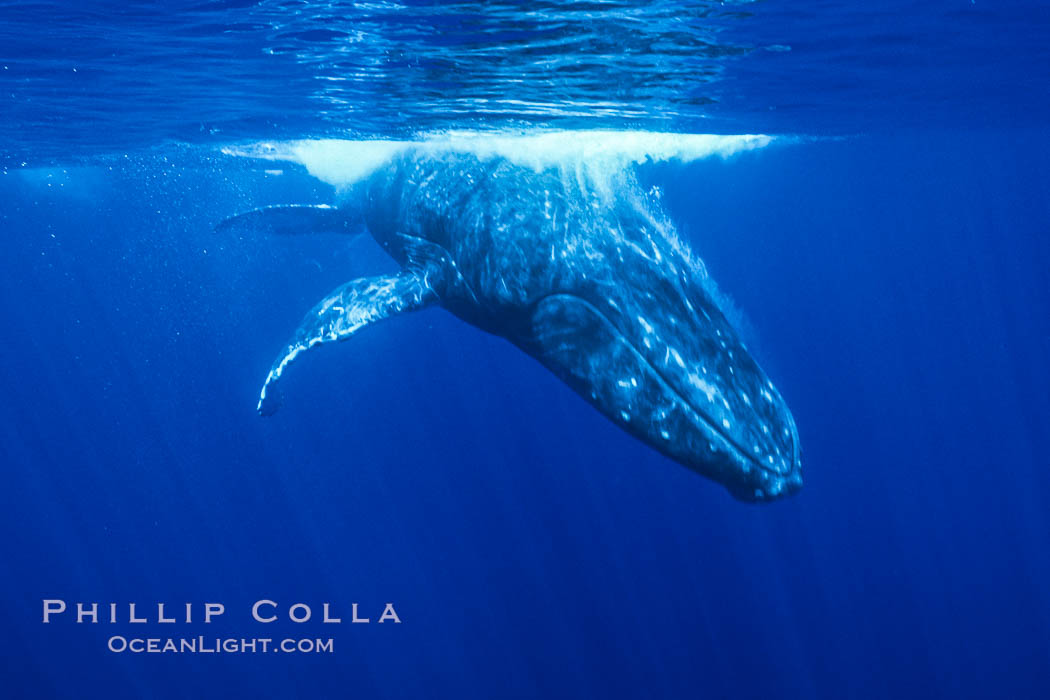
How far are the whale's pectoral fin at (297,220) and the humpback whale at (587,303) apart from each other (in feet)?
14.2

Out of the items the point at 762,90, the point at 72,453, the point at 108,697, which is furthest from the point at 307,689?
the point at 72,453

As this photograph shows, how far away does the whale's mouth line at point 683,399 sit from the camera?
17.8 feet

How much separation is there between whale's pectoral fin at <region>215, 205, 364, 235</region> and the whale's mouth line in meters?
10.1

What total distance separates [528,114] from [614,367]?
1053 cm

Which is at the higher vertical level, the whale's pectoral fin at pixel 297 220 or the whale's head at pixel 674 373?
the whale's pectoral fin at pixel 297 220

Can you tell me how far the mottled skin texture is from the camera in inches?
225

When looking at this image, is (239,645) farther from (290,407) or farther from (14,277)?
(14,277)

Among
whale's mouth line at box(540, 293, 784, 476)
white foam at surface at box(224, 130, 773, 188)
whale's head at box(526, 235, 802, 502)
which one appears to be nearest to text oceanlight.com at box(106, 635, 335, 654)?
white foam at surface at box(224, 130, 773, 188)

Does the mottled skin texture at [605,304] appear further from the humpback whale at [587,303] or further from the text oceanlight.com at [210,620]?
the text oceanlight.com at [210,620]

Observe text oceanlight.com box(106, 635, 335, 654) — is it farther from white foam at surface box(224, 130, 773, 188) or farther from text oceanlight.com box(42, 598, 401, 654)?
white foam at surface box(224, 130, 773, 188)

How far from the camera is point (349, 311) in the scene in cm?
927

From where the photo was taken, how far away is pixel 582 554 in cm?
2936

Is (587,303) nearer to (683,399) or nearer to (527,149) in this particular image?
(683,399)

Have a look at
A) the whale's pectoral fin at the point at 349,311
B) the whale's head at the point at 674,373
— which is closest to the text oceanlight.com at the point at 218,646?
the whale's pectoral fin at the point at 349,311
